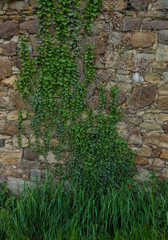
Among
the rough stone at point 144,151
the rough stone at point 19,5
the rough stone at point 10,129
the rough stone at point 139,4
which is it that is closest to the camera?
the rough stone at point 139,4

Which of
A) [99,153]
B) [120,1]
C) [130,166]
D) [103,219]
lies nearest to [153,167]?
[130,166]

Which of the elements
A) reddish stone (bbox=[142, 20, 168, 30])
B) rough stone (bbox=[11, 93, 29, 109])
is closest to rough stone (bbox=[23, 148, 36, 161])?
rough stone (bbox=[11, 93, 29, 109])

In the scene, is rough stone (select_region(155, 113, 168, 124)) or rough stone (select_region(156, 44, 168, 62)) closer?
rough stone (select_region(156, 44, 168, 62))

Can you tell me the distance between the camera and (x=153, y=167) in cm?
300

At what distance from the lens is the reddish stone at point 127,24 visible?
2.67m

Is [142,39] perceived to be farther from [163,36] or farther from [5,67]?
[5,67]

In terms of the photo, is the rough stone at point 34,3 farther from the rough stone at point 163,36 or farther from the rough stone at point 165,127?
the rough stone at point 165,127

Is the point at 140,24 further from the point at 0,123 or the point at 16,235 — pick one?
the point at 16,235

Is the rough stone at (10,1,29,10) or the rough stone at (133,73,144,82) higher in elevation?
the rough stone at (10,1,29,10)

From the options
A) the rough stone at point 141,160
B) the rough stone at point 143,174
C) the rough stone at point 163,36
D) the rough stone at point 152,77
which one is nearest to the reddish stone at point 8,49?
the rough stone at point 152,77

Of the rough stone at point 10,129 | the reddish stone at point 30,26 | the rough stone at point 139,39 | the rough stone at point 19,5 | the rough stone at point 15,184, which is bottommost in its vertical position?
A: the rough stone at point 15,184

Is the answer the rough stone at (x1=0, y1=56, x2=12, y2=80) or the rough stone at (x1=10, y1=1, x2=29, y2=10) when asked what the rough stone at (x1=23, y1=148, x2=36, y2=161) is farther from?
the rough stone at (x1=10, y1=1, x2=29, y2=10)

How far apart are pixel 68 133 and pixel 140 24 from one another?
1.66 m

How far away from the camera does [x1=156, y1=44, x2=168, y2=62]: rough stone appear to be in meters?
2.70
